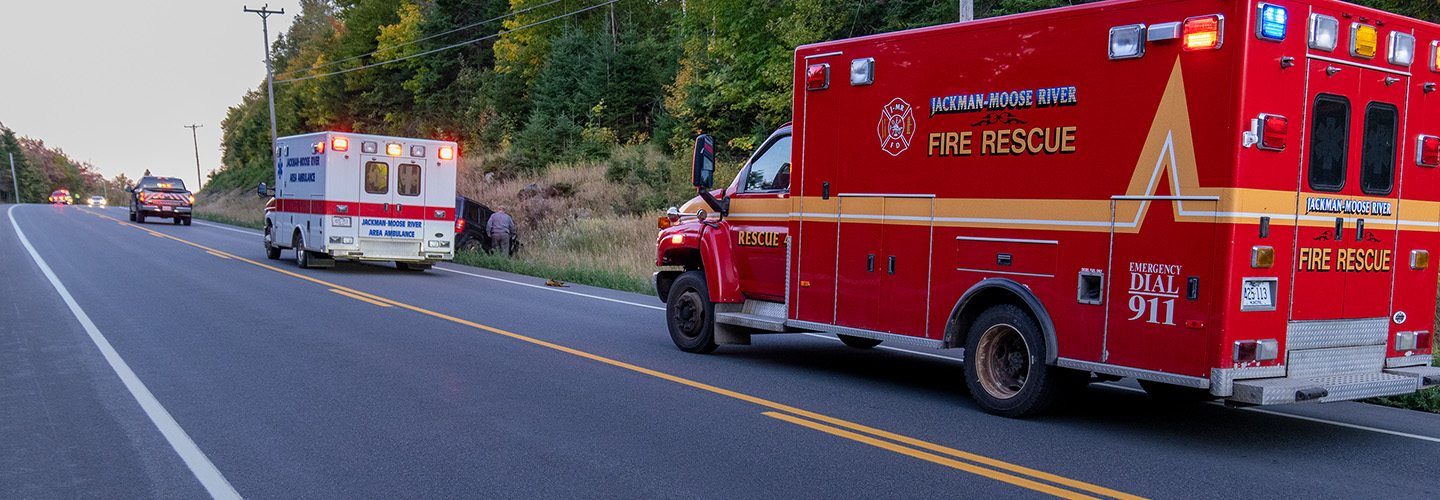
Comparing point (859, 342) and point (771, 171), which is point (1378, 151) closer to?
point (771, 171)

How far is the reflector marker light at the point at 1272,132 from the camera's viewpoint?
6101mm

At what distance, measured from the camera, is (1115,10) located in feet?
21.7

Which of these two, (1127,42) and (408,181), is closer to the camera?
(1127,42)

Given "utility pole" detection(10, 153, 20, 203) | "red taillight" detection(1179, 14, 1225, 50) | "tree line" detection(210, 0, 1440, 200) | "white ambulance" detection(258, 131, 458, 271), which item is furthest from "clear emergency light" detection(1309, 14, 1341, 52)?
"utility pole" detection(10, 153, 20, 203)

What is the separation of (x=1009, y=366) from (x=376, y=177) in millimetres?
15417

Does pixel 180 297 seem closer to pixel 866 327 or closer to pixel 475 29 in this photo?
pixel 866 327

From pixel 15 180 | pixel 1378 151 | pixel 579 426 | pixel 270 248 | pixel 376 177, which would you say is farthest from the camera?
pixel 15 180

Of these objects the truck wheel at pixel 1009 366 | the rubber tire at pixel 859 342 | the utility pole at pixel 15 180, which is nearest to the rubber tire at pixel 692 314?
the rubber tire at pixel 859 342

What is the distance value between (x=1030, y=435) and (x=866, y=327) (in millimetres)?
1917

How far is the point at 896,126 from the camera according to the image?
8.03 metres

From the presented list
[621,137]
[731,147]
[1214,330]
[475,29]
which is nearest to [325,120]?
[475,29]

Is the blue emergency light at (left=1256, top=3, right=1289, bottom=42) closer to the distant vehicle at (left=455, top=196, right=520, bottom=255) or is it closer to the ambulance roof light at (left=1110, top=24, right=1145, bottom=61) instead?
the ambulance roof light at (left=1110, top=24, right=1145, bottom=61)

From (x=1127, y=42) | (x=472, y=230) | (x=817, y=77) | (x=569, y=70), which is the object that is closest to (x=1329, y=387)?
(x=1127, y=42)

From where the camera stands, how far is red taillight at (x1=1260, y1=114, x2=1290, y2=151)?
20.0 feet
